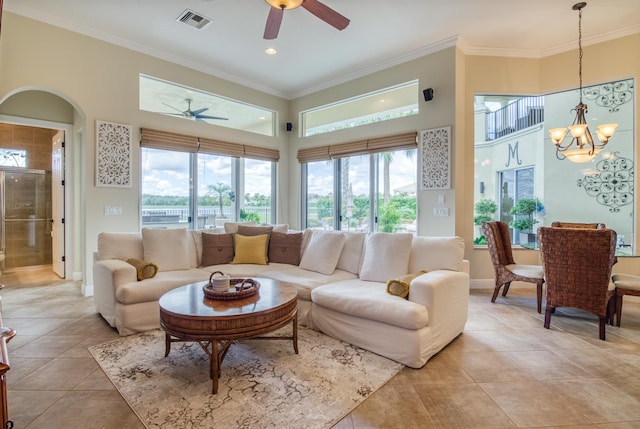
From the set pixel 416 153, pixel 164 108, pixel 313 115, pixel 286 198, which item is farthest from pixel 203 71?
pixel 416 153

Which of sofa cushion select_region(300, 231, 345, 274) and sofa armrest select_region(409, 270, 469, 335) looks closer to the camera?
sofa armrest select_region(409, 270, 469, 335)

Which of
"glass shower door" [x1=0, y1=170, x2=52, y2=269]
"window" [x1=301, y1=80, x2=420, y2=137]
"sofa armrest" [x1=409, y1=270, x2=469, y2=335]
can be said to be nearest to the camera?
"sofa armrest" [x1=409, y1=270, x2=469, y2=335]

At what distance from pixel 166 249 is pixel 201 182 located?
78.6 inches

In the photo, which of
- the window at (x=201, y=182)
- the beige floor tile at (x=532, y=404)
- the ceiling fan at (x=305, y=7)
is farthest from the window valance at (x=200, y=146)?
the beige floor tile at (x=532, y=404)

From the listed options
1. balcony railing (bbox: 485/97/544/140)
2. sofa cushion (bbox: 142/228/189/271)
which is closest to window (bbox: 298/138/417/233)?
balcony railing (bbox: 485/97/544/140)

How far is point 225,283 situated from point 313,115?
4532 millimetres

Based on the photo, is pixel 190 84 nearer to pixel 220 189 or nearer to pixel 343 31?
pixel 220 189

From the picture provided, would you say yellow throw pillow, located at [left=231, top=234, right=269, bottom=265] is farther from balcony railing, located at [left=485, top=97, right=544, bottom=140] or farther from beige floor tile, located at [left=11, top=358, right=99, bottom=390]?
balcony railing, located at [left=485, top=97, right=544, bottom=140]

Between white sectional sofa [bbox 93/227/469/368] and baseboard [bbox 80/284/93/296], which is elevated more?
white sectional sofa [bbox 93/227/469/368]

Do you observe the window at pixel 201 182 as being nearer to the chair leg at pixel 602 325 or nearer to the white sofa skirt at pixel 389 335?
the white sofa skirt at pixel 389 335

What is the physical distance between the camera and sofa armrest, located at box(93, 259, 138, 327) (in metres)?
2.94

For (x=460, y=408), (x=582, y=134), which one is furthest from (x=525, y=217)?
(x=460, y=408)

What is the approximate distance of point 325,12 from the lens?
2854mm

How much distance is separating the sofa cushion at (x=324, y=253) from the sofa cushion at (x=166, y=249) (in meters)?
1.39
